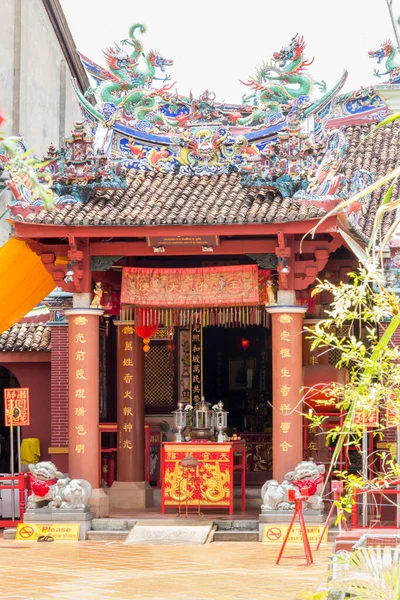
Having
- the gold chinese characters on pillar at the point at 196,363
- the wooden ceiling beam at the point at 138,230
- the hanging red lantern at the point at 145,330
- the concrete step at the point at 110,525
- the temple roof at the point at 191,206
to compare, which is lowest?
the concrete step at the point at 110,525

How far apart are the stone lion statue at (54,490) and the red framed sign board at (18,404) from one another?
90 cm

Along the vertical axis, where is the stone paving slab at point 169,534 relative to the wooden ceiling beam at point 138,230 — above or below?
below

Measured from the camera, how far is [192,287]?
15070 mm

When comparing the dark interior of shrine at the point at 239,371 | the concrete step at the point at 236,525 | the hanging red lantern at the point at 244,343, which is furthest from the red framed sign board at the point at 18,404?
the hanging red lantern at the point at 244,343

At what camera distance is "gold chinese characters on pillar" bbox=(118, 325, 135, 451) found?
16.4 meters

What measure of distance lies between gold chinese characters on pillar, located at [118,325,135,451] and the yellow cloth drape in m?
1.38

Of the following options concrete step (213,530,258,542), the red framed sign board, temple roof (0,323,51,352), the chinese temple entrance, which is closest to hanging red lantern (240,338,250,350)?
the chinese temple entrance

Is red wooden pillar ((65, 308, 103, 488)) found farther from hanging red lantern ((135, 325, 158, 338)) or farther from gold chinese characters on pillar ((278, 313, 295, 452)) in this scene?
gold chinese characters on pillar ((278, 313, 295, 452))

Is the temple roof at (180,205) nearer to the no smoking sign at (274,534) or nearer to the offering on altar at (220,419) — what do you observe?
the offering on altar at (220,419)

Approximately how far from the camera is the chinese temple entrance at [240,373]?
1902 cm


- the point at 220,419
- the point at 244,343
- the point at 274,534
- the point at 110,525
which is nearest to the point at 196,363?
the point at 244,343

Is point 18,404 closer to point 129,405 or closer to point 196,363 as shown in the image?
point 129,405

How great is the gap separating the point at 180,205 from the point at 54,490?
12.8 ft

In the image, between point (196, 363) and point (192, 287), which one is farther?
point (196, 363)
